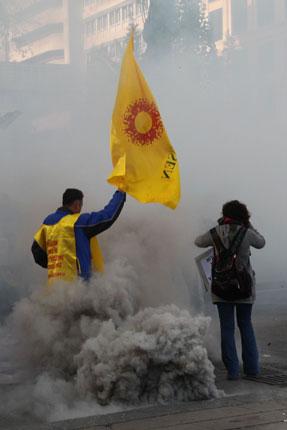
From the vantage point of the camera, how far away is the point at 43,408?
584 cm

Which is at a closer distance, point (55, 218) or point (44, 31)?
point (55, 218)

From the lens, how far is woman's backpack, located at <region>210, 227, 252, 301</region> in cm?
668

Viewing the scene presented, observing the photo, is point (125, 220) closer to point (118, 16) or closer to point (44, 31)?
point (44, 31)

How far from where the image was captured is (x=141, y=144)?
706 centimetres

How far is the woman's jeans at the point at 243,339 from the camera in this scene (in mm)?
6766

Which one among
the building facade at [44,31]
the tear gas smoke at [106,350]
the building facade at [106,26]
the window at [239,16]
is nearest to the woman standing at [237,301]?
the tear gas smoke at [106,350]

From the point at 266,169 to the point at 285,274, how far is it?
188 cm

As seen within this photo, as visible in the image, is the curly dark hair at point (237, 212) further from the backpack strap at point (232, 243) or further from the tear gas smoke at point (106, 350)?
the tear gas smoke at point (106, 350)

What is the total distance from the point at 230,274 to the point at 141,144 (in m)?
1.23

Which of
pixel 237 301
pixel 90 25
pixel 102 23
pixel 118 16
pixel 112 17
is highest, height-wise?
pixel 118 16

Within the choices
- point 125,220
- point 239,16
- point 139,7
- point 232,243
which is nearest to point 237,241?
point 232,243

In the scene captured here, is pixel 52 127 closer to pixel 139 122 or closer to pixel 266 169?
pixel 266 169

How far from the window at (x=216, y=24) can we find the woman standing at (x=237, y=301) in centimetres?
1041

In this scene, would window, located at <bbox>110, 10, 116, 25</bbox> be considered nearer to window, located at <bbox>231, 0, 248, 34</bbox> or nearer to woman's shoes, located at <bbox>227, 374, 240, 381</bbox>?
window, located at <bbox>231, 0, 248, 34</bbox>
